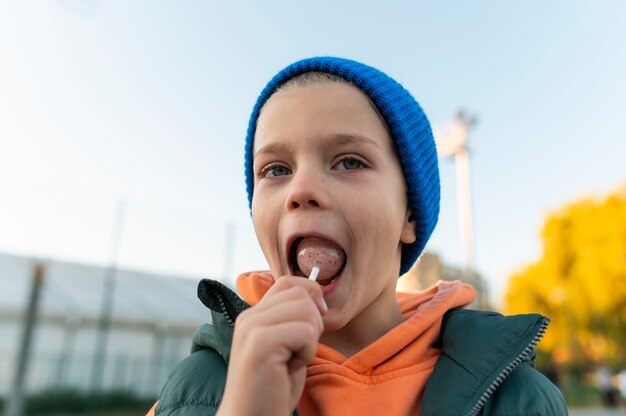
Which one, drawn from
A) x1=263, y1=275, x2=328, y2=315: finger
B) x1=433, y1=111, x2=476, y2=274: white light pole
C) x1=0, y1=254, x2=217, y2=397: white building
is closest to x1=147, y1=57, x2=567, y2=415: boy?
x1=263, y1=275, x2=328, y2=315: finger

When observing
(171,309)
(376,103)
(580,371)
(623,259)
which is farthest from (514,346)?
(580,371)

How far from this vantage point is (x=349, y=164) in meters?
1.33

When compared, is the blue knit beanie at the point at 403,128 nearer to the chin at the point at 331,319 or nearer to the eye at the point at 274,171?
the eye at the point at 274,171

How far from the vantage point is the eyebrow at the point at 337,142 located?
1.28 metres

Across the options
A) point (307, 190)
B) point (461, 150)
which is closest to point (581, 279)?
point (461, 150)

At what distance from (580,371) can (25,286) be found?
73.1ft

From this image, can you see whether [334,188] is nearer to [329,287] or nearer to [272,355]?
[329,287]

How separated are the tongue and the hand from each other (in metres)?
0.32

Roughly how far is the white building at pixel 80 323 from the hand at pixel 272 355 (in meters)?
6.37

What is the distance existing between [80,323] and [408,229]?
27.4 ft

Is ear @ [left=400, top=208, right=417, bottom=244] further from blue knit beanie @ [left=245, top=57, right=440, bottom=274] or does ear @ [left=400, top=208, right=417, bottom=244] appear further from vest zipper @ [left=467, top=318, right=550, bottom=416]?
vest zipper @ [left=467, top=318, right=550, bottom=416]

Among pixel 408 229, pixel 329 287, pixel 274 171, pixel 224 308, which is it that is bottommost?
pixel 224 308

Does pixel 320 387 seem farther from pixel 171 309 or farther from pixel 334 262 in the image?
pixel 171 309

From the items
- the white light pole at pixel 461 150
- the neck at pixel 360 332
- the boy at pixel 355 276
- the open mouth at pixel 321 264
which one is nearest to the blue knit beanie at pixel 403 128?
the boy at pixel 355 276
